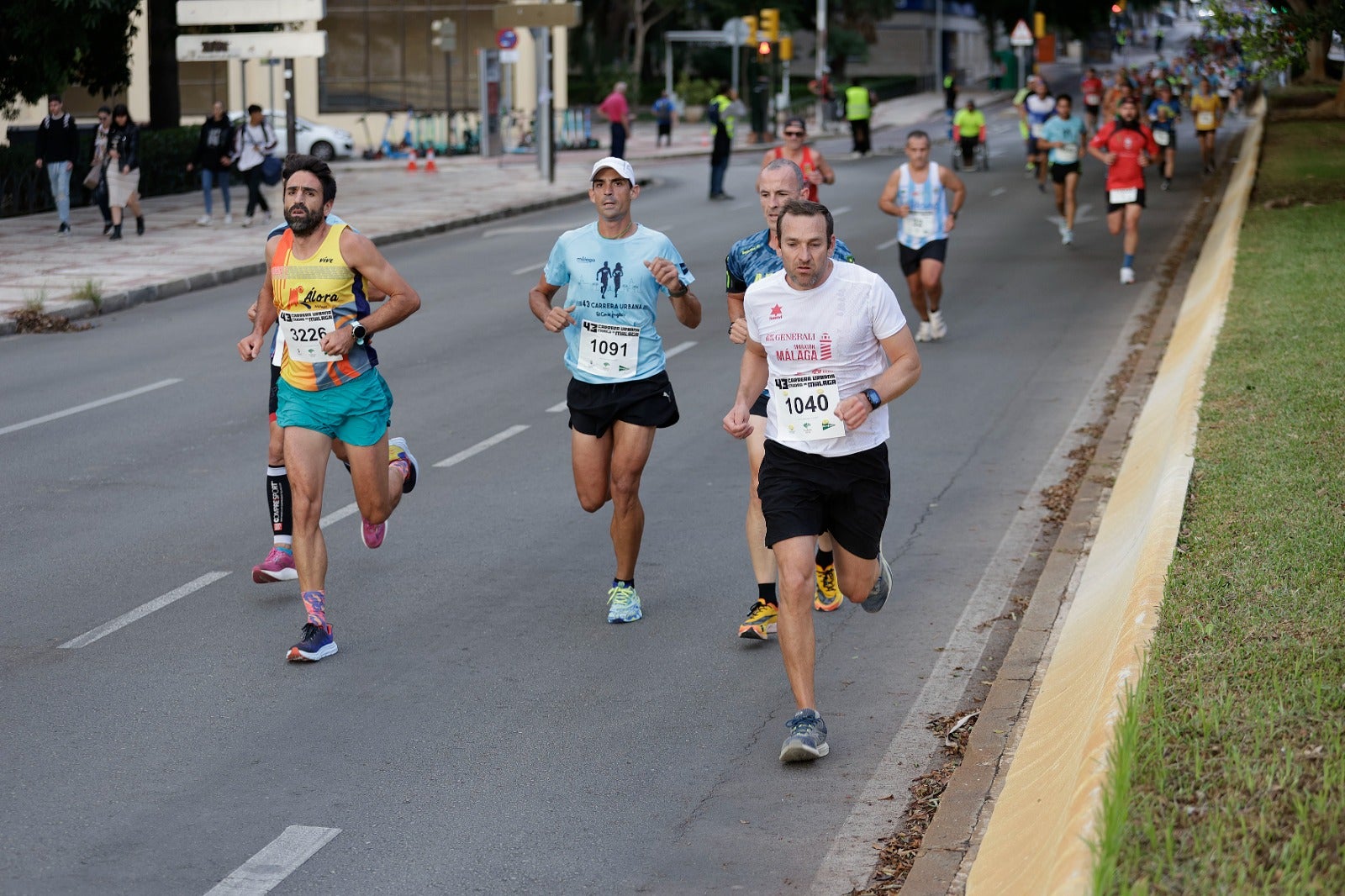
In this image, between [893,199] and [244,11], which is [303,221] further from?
[244,11]

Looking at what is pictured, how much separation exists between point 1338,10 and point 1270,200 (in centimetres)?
267

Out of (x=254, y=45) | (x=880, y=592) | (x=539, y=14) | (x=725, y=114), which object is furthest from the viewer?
(x=539, y=14)

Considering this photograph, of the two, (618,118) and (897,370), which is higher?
(618,118)

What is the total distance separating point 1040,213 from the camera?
95.3ft

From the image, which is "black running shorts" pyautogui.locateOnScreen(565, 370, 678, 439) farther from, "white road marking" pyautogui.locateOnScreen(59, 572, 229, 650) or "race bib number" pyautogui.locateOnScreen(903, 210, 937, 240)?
"race bib number" pyautogui.locateOnScreen(903, 210, 937, 240)

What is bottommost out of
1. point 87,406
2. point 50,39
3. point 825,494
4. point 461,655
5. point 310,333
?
point 461,655

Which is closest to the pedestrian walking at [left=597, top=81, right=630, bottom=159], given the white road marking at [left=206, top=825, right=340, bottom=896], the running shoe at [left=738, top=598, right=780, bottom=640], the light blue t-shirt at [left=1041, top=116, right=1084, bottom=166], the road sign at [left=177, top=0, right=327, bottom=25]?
the road sign at [left=177, top=0, right=327, bottom=25]

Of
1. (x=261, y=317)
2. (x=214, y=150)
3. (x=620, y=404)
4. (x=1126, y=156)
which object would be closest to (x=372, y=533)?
(x=261, y=317)

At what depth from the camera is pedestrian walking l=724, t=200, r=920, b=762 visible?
6.21m

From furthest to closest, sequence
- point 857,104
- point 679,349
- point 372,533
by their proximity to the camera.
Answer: point 857,104 < point 679,349 < point 372,533

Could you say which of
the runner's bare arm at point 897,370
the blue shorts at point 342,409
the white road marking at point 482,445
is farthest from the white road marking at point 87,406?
the runner's bare arm at point 897,370

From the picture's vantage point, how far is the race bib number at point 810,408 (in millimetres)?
6391

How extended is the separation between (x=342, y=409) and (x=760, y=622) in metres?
2.01

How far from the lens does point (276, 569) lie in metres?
8.48
